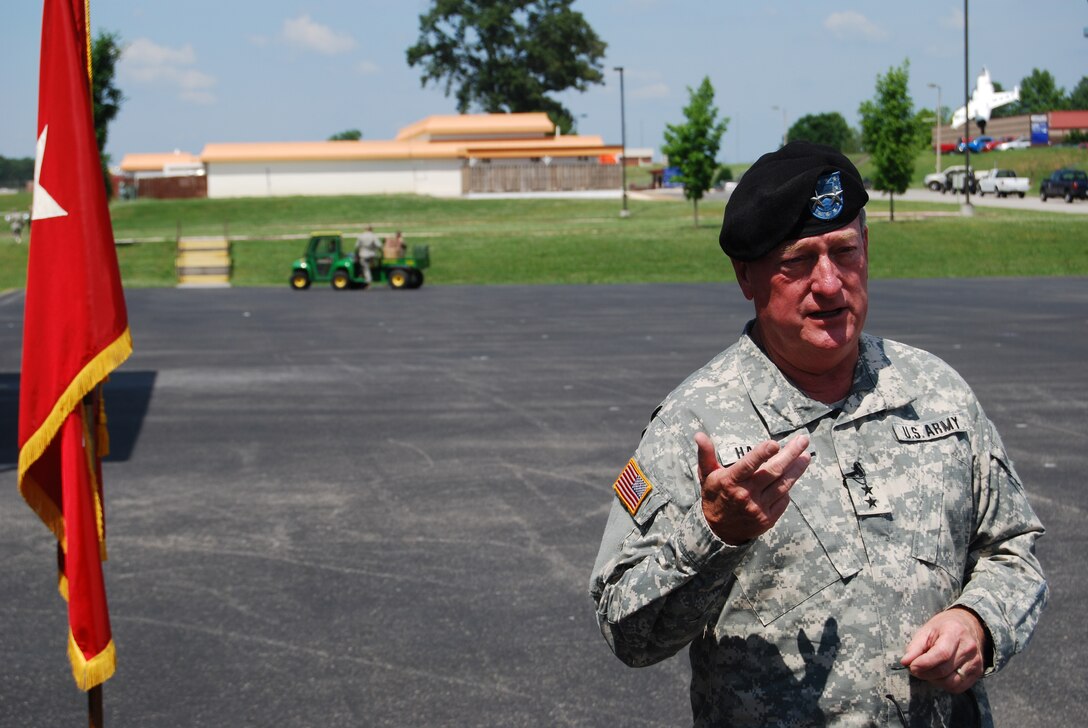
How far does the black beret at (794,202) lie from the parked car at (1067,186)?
213ft

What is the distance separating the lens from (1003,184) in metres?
68.4

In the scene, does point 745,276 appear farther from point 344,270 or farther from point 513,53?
point 513,53

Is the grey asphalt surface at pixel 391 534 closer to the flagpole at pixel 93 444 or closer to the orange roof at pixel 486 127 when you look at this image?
the flagpole at pixel 93 444

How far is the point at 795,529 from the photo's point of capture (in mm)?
2723

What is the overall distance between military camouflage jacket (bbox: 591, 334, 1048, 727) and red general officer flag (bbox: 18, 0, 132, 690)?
2441mm

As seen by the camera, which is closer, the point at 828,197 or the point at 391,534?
the point at 828,197

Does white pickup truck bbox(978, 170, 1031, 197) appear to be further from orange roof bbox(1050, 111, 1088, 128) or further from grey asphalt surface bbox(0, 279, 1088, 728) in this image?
grey asphalt surface bbox(0, 279, 1088, 728)

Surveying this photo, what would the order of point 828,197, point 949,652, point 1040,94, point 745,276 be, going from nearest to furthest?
1. point 949,652
2. point 828,197
3. point 745,276
4. point 1040,94

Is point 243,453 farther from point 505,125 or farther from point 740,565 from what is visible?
point 505,125

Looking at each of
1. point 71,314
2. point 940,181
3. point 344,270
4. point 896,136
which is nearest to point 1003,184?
point 940,181

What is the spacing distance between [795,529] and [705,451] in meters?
0.39

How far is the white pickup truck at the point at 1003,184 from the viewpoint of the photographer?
Answer: 67.9 meters

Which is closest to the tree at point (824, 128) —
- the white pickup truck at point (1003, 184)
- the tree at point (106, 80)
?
the white pickup truck at point (1003, 184)

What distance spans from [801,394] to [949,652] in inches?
23.9
